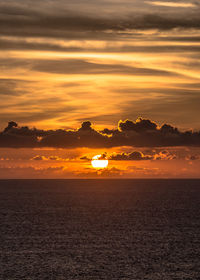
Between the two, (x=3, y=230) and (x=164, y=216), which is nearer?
(x=3, y=230)

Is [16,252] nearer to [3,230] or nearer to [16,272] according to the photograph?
[16,272]

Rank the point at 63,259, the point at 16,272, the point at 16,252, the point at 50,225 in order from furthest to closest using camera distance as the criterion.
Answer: the point at 50,225, the point at 16,252, the point at 63,259, the point at 16,272

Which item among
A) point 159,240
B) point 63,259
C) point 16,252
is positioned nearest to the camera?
point 63,259

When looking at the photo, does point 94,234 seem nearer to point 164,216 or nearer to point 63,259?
point 63,259

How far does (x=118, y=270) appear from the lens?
66.9 meters

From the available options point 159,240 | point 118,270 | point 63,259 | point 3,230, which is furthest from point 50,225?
point 118,270

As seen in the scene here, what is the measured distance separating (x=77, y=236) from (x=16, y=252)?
74.6 ft

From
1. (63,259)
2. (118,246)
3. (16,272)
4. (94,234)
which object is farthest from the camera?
(94,234)

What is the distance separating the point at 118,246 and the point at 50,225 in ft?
125

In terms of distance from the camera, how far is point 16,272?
211 ft

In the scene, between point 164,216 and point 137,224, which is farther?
point 164,216

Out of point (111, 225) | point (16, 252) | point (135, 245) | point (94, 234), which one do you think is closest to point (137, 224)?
point (111, 225)

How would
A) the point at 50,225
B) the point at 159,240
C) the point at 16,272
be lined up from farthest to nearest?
the point at 50,225
the point at 159,240
the point at 16,272

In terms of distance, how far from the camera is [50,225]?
12231cm
